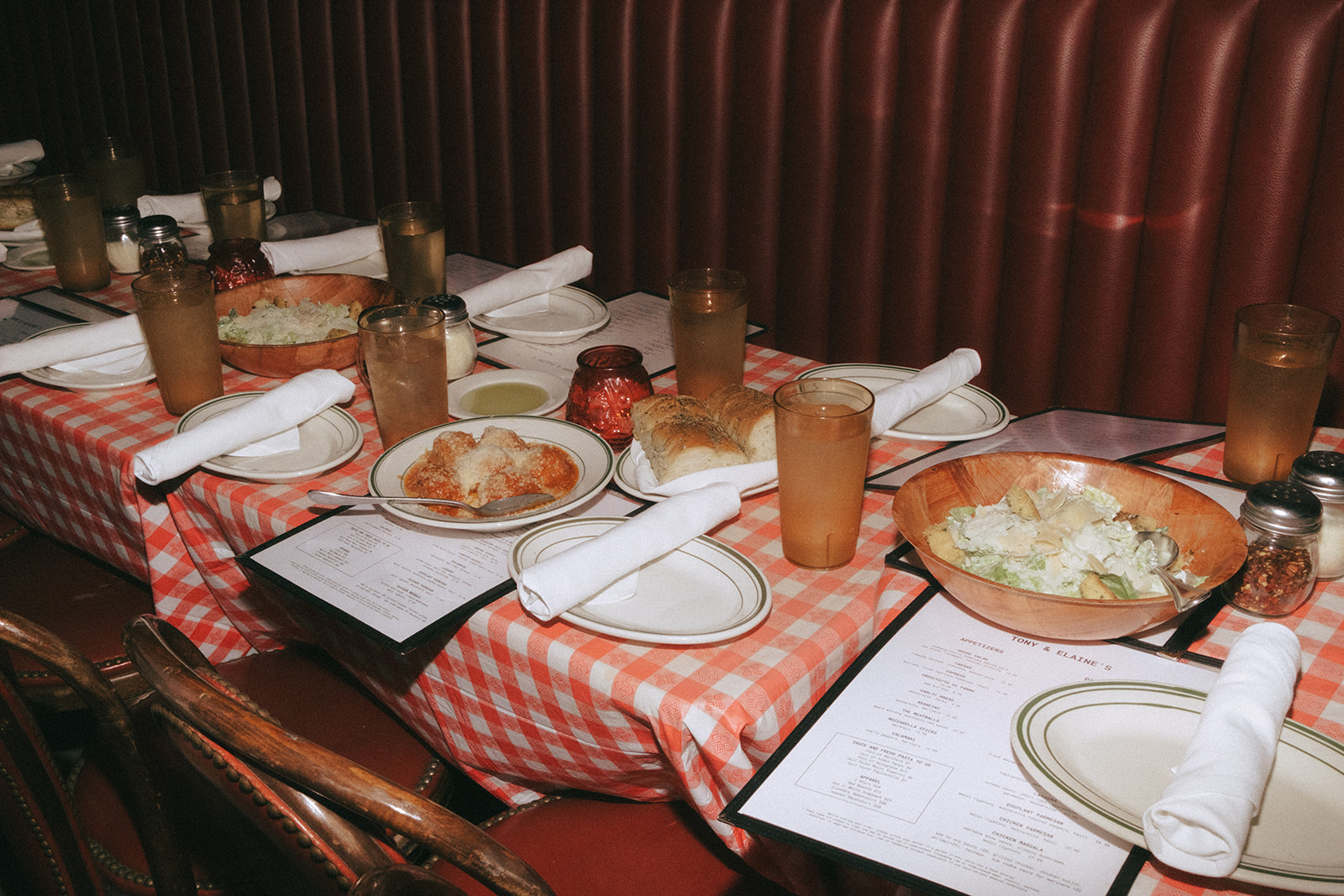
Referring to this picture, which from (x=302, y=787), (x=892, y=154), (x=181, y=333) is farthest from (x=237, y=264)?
(x=302, y=787)

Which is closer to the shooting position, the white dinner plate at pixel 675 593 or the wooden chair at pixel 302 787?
the wooden chair at pixel 302 787

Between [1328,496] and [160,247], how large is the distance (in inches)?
73.0

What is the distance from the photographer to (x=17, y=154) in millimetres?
2846

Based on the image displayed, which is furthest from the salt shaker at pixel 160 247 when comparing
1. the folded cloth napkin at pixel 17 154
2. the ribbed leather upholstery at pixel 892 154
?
the folded cloth napkin at pixel 17 154

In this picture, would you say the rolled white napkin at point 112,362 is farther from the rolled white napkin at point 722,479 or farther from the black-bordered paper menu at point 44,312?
the rolled white napkin at point 722,479

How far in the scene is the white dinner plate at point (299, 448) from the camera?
1250 mm

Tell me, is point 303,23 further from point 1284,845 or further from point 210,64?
point 1284,845

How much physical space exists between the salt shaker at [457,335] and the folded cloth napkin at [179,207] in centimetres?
103

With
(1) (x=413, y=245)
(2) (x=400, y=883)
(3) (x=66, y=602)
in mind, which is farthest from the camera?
(1) (x=413, y=245)

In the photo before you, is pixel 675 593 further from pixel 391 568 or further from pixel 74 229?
pixel 74 229

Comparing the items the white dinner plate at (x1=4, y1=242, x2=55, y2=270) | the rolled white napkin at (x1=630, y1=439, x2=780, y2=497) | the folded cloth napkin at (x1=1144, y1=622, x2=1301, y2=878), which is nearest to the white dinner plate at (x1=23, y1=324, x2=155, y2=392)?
the white dinner plate at (x1=4, y1=242, x2=55, y2=270)

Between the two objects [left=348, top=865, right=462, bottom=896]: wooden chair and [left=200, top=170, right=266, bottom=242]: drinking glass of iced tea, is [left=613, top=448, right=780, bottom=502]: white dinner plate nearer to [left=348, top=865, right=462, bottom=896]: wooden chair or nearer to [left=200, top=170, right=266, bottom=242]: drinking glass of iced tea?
[left=348, top=865, right=462, bottom=896]: wooden chair

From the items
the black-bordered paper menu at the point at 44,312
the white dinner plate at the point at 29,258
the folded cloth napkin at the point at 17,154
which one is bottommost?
the black-bordered paper menu at the point at 44,312

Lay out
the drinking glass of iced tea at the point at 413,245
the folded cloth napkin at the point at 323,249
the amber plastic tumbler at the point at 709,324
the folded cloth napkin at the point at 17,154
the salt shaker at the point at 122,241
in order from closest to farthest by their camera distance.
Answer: the amber plastic tumbler at the point at 709,324
the drinking glass of iced tea at the point at 413,245
the folded cloth napkin at the point at 323,249
the salt shaker at the point at 122,241
the folded cloth napkin at the point at 17,154
